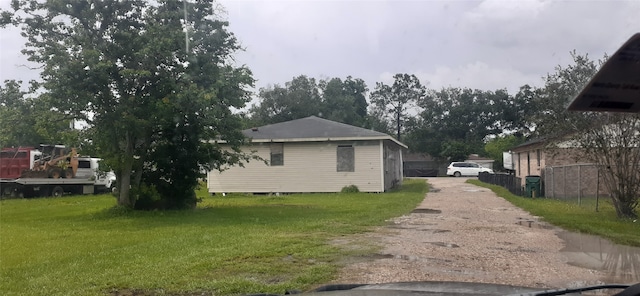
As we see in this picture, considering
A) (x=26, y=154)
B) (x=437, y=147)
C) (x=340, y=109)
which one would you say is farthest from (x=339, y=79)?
(x=26, y=154)

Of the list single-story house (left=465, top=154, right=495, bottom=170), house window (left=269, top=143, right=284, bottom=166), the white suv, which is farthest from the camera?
single-story house (left=465, top=154, right=495, bottom=170)

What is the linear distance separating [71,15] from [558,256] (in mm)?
12878

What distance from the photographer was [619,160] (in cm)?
1412

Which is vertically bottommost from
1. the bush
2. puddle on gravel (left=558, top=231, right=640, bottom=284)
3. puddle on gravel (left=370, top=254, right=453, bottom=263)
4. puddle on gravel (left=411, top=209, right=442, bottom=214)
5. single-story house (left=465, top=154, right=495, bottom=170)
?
puddle on gravel (left=558, top=231, right=640, bottom=284)

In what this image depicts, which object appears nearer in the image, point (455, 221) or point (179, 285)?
point (179, 285)

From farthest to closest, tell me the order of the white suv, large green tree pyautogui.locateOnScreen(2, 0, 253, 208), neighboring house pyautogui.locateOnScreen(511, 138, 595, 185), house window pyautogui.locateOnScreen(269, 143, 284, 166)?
the white suv
house window pyautogui.locateOnScreen(269, 143, 284, 166)
neighboring house pyautogui.locateOnScreen(511, 138, 595, 185)
large green tree pyautogui.locateOnScreen(2, 0, 253, 208)

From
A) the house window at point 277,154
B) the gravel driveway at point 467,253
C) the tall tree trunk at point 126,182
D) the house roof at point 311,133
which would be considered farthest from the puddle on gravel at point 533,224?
the house window at point 277,154

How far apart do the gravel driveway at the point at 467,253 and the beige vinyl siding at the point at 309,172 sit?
1053 centimetres

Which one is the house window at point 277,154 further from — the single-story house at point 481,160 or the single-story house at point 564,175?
the single-story house at point 481,160

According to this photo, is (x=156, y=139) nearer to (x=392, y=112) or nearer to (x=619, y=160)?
(x=619, y=160)

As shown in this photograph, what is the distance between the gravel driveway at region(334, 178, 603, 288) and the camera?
284 inches

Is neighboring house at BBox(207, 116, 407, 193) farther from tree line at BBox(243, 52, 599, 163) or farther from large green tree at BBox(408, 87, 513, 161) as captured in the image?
large green tree at BBox(408, 87, 513, 161)

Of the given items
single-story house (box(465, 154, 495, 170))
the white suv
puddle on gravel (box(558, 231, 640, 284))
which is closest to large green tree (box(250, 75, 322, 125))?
the white suv

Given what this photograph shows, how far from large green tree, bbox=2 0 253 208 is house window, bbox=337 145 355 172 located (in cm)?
917
